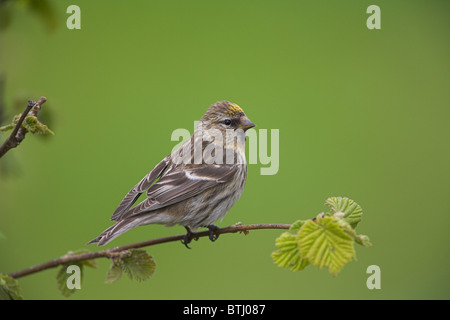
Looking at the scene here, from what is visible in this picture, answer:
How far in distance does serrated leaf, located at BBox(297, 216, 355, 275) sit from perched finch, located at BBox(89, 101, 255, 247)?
1190 millimetres

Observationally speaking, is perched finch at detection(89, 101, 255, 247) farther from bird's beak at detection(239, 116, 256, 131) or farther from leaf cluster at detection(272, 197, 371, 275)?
leaf cluster at detection(272, 197, 371, 275)

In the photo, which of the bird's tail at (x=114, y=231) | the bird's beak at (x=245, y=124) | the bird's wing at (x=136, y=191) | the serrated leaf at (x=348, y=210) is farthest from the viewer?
the bird's beak at (x=245, y=124)

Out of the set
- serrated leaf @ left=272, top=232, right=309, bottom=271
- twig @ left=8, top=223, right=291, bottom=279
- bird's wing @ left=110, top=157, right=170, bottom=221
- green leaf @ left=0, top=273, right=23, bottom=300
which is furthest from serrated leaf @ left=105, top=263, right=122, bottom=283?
serrated leaf @ left=272, top=232, right=309, bottom=271

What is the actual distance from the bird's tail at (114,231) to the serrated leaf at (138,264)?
282 mm

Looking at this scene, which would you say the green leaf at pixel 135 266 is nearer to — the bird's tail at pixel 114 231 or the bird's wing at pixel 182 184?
the bird's tail at pixel 114 231

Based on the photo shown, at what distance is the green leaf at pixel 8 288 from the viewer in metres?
2.28

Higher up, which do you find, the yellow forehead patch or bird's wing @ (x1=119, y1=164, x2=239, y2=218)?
the yellow forehead patch

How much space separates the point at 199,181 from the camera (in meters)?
3.99

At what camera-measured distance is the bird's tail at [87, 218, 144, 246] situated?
3027mm

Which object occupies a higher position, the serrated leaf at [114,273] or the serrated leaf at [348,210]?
the serrated leaf at [348,210]

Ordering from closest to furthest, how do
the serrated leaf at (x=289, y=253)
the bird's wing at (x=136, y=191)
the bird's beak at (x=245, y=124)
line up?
the serrated leaf at (x=289, y=253), the bird's wing at (x=136, y=191), the bird's beak at (x=245, y=124)

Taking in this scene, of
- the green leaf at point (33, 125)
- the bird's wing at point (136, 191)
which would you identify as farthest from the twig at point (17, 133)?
the bird's wing at point (136, 191)

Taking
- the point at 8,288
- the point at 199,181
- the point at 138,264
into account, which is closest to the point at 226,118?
the point at 199,181

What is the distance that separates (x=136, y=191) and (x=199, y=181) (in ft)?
1.63
